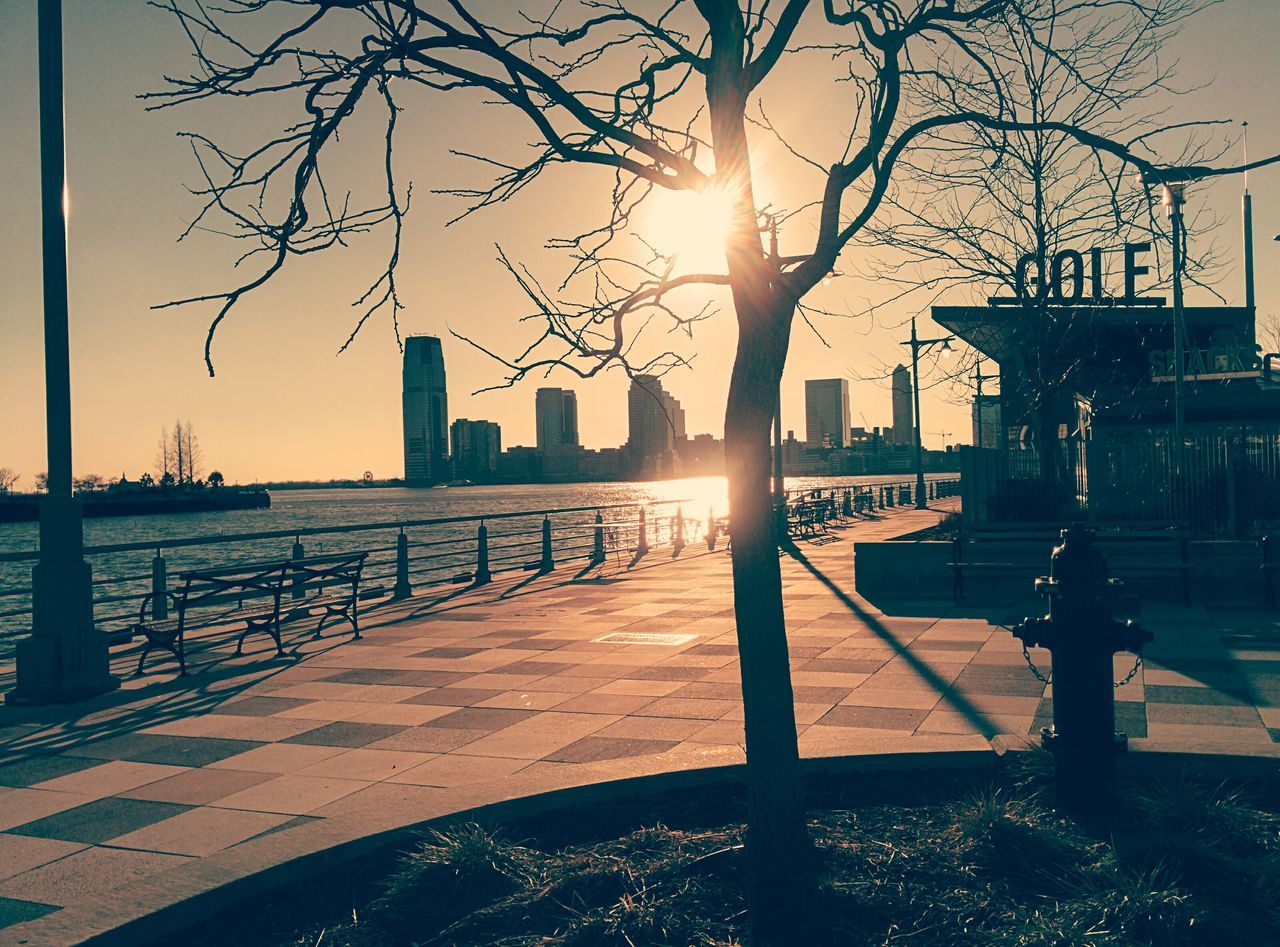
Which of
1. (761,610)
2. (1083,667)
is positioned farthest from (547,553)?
(761,610)

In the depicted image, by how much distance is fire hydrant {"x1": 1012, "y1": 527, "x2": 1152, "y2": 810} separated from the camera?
175 inches

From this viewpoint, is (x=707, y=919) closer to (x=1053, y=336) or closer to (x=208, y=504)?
(x=1053, y=336)

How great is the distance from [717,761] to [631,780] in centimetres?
48

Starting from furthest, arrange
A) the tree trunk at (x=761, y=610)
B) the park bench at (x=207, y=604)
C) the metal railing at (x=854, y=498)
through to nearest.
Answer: the metal railing at (x=854, y=498)
the park bench at (x=207, y=604)
the tree trunk at (x=761, y=610)

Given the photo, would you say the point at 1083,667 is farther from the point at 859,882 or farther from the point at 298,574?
the point at 298,574

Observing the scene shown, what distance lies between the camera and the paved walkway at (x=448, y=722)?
15.5 ft

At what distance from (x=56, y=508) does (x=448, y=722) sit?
13.2 feet

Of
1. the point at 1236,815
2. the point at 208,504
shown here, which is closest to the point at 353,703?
→ the point at 1236,815

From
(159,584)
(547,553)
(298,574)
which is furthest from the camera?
(547,553)

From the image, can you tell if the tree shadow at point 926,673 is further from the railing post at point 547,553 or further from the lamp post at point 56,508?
the lamp post at point 56,508

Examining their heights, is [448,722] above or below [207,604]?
below

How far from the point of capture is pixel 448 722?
7.43 m

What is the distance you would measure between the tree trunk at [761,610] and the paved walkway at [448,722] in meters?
1.35

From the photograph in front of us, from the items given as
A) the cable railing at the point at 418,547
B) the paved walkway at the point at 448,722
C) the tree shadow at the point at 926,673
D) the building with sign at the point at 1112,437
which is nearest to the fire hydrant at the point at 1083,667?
the paved walkway at the point at 448,722
